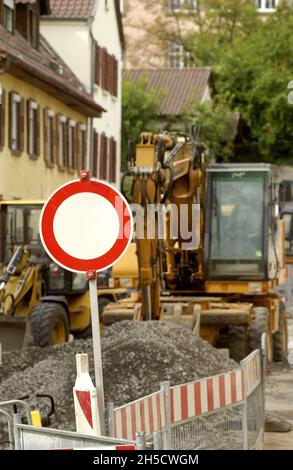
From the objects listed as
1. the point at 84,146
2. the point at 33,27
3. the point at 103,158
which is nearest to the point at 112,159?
the point at 103,158

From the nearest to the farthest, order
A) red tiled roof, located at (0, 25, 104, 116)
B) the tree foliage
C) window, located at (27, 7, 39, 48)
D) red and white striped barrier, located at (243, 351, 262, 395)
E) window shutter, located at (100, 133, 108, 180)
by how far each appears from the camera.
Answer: red and white striped barrier, located at (243, 351, 262, 395) < red tiled roof, located at (0, 25, 104, 116) < window, located at (27, 7, 39, 48) < window shutter, located at (100, 133, 108, 180) < the tree foliage

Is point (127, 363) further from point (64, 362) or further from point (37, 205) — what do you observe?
point (37, 205)

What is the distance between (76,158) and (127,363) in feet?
111

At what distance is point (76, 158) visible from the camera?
5038cm

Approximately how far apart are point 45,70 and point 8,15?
1953 mm

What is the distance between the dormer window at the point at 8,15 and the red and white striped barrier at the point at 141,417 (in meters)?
32.1

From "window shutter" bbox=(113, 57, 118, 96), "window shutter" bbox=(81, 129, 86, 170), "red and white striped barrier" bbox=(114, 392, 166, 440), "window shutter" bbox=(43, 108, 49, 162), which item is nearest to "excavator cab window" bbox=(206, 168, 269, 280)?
"red and white striped barrier" bbox=(114, 392, 166, 440)

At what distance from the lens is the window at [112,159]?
57.0 metres

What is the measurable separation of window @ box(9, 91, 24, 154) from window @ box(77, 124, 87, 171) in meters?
9.20

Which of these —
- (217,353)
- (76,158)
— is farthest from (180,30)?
(217,353)

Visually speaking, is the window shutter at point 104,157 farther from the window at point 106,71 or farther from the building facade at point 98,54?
the window at point 106,71

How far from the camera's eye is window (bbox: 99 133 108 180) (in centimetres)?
5481

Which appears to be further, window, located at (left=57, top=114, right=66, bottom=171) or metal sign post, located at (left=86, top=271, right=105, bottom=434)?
window, located at (left=57, top=114, right=66, bottom=171)

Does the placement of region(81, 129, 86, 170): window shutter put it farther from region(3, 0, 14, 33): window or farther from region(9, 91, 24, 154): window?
region(9, 91, 24, 154): window
